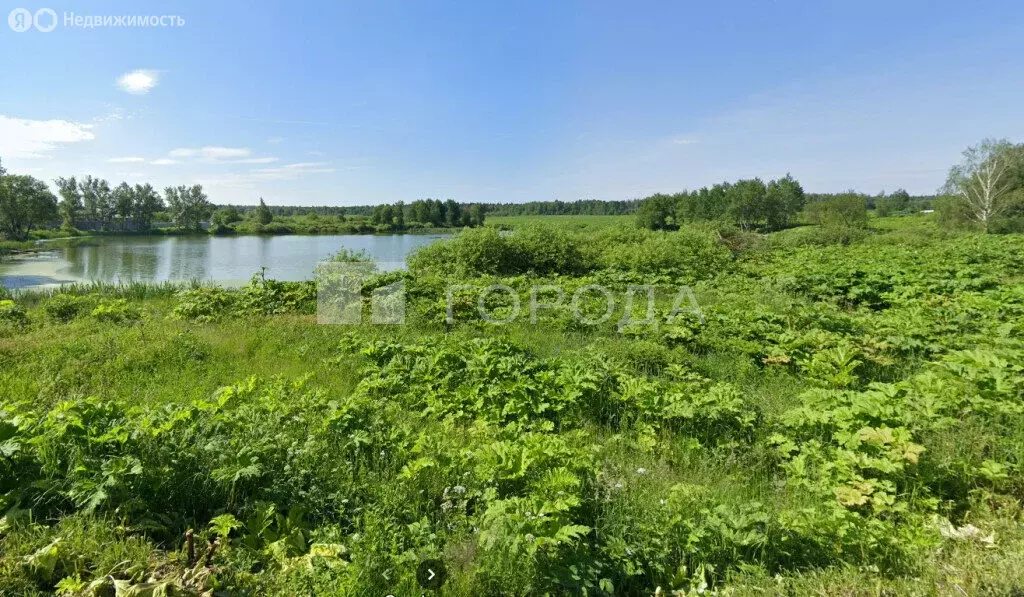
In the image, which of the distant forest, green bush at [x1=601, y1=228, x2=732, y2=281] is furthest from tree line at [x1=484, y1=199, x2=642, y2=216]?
green bush at [x1=601, y1=228, x2=732, y2=281]

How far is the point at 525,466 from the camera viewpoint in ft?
10.1

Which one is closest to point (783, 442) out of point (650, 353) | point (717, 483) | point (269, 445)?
point (717, 483)

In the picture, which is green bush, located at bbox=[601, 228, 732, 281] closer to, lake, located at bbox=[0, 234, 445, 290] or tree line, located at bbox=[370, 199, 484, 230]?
lake, located at bbox=[0, 234, 445, 290]

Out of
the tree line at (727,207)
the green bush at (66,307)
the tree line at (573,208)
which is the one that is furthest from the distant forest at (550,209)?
the green bush at (66,307)

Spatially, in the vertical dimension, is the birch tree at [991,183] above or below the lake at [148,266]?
above

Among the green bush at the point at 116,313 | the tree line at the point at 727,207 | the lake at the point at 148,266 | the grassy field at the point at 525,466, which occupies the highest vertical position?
the tree line at the point at 727,207

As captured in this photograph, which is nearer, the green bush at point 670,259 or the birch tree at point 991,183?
the green bush at point 670,259

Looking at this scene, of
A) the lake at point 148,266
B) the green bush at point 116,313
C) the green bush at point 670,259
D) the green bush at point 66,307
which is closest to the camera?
the green bush at point 116,313

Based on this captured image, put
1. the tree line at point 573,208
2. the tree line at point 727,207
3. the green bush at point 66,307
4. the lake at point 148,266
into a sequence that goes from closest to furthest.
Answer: the green bush at point 66,307, the lake at point 148,266, the tree line at point 727,207, the tree line at point 573,208

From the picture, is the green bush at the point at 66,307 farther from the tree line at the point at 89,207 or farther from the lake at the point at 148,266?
the tree line at the point at 89,207

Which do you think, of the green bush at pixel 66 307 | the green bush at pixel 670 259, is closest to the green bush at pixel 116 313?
the green bush at pixel 66 307

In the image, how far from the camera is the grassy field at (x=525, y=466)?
8.21 ft

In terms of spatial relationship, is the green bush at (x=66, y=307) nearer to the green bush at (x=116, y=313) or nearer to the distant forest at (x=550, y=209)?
the green bush at (x=116, y=313)

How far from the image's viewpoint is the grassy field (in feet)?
8.21
